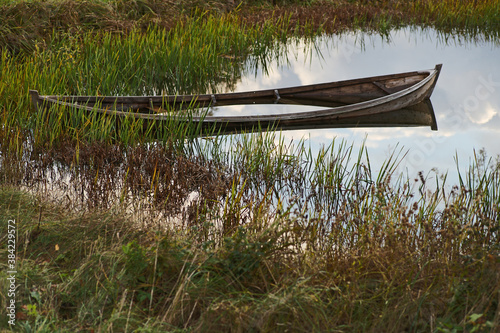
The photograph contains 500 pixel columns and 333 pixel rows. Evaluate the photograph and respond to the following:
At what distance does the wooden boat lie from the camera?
6.73 m

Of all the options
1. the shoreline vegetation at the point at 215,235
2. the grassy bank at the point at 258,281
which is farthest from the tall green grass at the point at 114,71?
the grassy bank at the point at 258,281

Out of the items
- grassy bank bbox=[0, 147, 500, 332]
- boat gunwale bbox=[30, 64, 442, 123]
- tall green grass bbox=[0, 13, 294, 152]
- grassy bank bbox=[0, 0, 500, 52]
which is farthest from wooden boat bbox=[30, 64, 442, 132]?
grassy bank bbox=[0, 0, 500, 52]

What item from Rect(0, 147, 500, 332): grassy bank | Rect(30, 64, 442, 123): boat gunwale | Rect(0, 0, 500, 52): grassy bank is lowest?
Rect(0, 147, 500, 332): grassy bank

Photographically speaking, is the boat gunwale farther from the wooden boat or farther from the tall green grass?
the tall green grass

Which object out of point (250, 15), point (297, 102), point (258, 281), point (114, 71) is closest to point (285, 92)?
point (297, 102)

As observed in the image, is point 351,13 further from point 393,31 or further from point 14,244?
point 14,244

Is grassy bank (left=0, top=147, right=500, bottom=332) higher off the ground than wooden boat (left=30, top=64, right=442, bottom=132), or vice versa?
wooden boat (left=30, top=64, right=442, bottom=132)

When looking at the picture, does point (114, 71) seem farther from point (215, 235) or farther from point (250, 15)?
point (250, 15)

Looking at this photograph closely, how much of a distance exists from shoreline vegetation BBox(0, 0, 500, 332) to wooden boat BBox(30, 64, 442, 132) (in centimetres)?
40

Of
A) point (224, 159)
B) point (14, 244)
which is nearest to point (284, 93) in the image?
point (224, 159)

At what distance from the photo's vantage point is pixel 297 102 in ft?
31.2

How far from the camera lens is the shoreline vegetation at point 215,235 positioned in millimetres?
2869

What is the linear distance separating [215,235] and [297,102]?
5.82 metres

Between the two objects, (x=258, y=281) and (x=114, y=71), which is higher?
(x=114, y=71)
